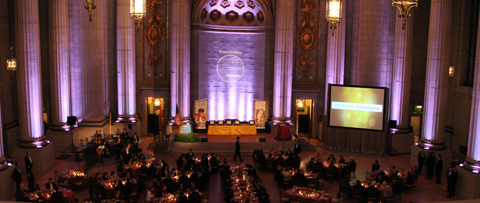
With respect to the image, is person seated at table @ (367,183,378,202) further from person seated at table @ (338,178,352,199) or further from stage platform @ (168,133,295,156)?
stage platform @ (168,133,295,156)

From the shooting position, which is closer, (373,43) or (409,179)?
(409,179)

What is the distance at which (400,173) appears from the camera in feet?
57.9

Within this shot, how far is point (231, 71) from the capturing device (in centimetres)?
2881

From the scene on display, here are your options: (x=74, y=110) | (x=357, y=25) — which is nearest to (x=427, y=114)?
(x=357, y=25)

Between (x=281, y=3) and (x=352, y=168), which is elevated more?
(x=281, y=3)

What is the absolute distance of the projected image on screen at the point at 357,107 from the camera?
73.7ft

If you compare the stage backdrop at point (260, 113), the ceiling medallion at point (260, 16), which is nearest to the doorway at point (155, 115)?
the stage backdrop at point (260, 113)

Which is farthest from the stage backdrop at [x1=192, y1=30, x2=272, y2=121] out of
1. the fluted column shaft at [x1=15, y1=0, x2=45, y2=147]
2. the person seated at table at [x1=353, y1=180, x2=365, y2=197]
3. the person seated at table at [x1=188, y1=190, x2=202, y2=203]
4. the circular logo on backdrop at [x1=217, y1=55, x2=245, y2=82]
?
the person seated at table at [x1=188, y1=190, x2=202, y2=203]

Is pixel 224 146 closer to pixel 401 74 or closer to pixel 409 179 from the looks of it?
pixel 409 179

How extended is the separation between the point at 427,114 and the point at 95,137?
668 inches

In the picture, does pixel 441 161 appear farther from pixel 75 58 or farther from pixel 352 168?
pixel 75 58

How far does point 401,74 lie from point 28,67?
18.8 m

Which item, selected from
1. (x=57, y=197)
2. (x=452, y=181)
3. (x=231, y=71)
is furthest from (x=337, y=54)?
(x=57, y=197)

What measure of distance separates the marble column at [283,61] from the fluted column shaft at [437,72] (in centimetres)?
849
